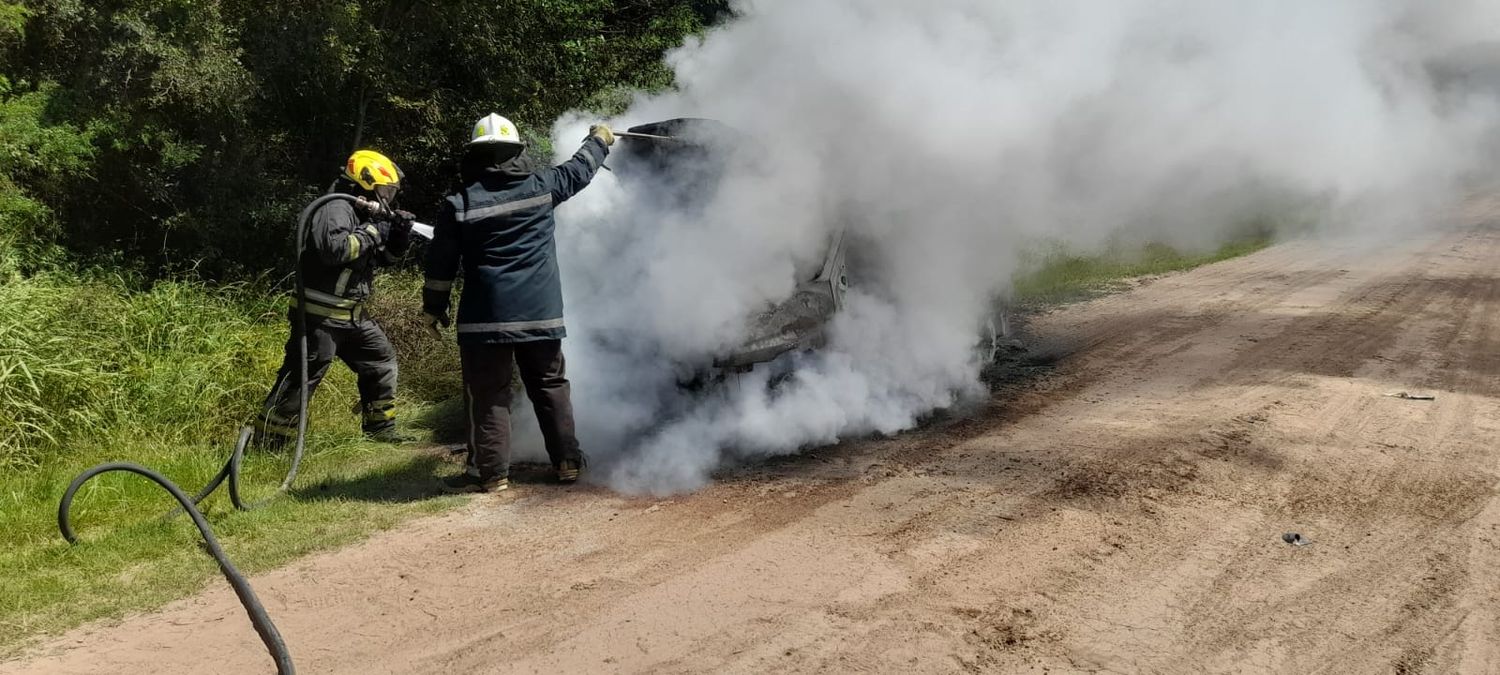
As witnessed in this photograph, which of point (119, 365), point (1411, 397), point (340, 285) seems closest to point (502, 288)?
point (340, 285)

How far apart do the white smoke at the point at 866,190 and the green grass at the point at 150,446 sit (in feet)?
5.03

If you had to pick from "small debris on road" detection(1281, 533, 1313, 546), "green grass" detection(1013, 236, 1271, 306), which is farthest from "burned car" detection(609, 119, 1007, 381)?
"green grass" detection(1013, 236, 1271, 306)

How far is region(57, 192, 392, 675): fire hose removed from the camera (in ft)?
11.2

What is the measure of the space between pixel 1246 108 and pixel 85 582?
10.2m

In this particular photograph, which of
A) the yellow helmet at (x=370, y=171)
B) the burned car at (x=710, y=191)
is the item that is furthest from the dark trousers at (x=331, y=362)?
the burned car at (x=710, y=191)

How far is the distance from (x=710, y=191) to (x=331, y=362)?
2664mm

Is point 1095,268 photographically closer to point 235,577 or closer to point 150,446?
point 150,446

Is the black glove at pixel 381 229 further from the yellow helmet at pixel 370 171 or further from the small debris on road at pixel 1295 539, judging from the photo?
the small debris on road at pixel 1295 539

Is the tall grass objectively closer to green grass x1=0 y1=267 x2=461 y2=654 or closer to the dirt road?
green grass x1=0 y1=267 x2=461 y2=654

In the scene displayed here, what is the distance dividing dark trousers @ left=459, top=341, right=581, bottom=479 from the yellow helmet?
1514 millimetres

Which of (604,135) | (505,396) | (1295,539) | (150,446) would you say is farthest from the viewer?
(150,446)

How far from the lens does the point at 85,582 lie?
157 inches

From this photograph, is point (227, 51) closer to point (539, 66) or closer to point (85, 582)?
point (539, 66)

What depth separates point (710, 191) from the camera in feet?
19.9
